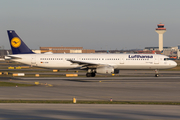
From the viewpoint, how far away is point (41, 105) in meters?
20.1

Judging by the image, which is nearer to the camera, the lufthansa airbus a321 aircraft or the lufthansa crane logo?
the lufthansa airbus a321 aircraft

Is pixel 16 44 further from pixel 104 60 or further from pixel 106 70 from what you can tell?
pixel 106 70

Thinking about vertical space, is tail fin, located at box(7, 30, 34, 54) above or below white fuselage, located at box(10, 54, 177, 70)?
above

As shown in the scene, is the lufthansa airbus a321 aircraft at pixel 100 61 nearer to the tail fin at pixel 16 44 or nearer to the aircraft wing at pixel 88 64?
the aircraft wing at pixel 88 64

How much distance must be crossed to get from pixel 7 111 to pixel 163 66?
38.3 m

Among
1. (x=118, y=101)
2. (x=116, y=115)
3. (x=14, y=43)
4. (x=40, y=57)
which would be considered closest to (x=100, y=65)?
(x=40, y=57)

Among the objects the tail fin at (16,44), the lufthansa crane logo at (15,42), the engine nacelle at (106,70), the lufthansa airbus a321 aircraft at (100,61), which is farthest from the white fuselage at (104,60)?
the engine nacelle at (106,70)

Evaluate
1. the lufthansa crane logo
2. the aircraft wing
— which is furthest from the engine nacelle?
the lufthansa crane logo

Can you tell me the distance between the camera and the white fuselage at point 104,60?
1954 inches

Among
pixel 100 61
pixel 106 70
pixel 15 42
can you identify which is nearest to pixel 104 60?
pixel 100 61

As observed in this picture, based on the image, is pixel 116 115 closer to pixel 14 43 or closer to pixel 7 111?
pixel 7 111

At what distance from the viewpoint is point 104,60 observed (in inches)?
1978

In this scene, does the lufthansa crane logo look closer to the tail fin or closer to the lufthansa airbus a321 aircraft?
→ the tail fin

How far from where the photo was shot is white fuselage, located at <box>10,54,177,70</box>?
4962 cm
